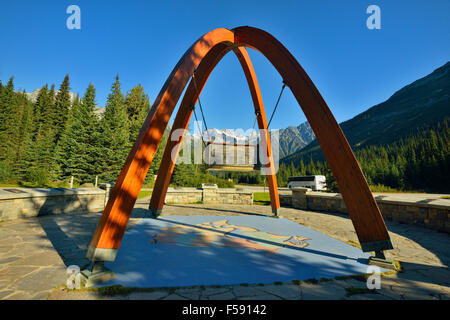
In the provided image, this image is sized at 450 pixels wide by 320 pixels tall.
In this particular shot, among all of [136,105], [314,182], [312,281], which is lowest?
[312,281]

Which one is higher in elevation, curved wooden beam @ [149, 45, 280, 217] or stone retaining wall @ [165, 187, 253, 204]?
curved wooden beam @ [149, 45, 280, 217]

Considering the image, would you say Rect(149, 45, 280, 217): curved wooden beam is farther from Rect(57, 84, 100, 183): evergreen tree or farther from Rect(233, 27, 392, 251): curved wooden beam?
Rect(57, 84, 100, 183): evergreen tree

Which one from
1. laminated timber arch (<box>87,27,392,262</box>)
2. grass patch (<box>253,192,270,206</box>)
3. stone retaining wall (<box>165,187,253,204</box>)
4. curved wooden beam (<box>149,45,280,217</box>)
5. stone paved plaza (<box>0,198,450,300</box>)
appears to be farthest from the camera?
grass patch (<box>253,192,270,206</box>)

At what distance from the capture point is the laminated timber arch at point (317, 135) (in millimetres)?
3123

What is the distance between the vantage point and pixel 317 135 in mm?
4570

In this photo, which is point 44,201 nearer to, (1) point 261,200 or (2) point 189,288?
(2) point 189,288

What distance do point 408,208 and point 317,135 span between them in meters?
6.11

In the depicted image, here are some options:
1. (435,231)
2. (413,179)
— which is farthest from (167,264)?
(413,179)

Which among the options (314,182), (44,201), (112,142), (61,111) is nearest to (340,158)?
(44,201)

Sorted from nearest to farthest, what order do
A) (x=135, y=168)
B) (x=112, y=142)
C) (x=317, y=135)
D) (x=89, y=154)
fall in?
1. (x=135, y=168)
2. (x=317, y=135)
3. (x=89, y=154)
4. (x=112, y=142)

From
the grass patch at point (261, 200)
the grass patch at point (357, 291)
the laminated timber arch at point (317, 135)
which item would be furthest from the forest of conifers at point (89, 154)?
the grass patch at point (357, 291)

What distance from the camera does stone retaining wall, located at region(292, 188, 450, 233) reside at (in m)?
6.12

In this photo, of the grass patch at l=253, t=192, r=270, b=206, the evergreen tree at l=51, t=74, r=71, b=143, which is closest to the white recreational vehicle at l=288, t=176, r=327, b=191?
the grass patch at l=253, t=192, r=270, b=206

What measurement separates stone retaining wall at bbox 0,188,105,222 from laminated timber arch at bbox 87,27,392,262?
18.5ft
